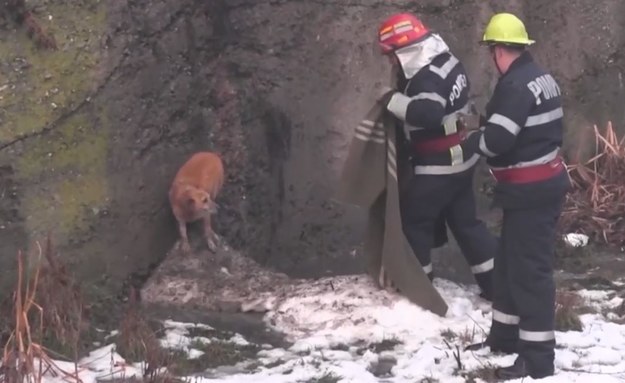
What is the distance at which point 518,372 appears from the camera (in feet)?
18.7

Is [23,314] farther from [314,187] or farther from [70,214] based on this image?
[314,187]

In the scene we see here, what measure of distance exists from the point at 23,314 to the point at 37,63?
5.78 ft

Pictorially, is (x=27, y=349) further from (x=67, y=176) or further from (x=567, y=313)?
(x=567, y=313)

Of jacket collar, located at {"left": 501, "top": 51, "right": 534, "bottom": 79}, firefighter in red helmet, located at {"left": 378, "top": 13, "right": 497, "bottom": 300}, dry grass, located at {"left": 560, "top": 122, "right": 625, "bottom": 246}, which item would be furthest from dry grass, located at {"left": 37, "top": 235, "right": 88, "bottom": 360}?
dry grass, located at {"left": 560, "top": 122, "right": 625, "bottom": 246}

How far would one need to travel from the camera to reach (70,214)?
6.73 metres

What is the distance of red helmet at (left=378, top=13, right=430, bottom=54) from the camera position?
6555mm

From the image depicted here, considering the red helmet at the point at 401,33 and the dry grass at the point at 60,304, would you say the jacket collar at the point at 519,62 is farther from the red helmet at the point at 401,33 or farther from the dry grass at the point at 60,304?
the dry grass at the point at 60,304

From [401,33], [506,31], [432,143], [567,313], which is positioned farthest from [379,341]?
[506,31]

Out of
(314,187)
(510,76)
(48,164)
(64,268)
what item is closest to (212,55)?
(314,187)

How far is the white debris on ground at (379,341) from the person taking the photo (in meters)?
5.88

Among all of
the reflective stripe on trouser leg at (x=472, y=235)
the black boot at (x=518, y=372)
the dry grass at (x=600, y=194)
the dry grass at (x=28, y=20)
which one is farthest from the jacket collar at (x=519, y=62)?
the dry grass at (x=600, y=194)

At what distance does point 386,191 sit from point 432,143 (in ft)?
1.31

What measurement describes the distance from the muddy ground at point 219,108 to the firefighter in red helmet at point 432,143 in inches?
34.3

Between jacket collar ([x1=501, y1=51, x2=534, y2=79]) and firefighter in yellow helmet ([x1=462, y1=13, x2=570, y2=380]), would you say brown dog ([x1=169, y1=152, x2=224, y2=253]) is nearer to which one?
firefighter in yellow helmet ([x1=462, y1=13, x2=570, y2=380])
